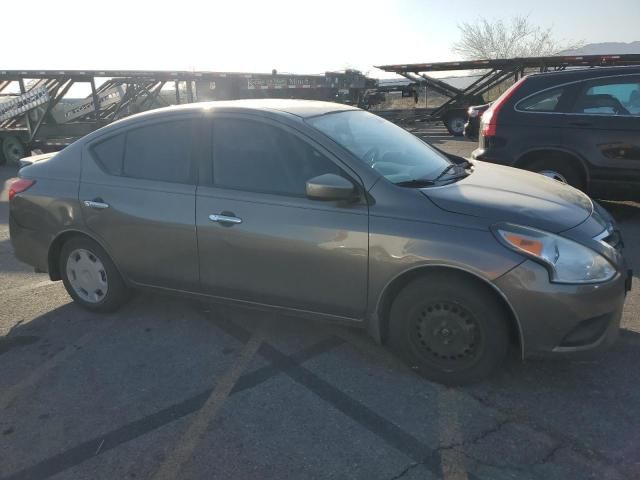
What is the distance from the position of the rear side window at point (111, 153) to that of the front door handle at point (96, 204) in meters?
0.22

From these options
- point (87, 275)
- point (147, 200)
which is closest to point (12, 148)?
point (87, 275)

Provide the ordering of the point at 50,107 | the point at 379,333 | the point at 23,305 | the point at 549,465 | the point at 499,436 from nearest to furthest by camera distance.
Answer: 1. the point at 549,465
2. the point at 499,436
3. the point at 379,333
4. the point at 23,305
5. the point at 50,107

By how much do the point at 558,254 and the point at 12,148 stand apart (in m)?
14.9

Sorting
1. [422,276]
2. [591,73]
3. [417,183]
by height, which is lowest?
[422,276]

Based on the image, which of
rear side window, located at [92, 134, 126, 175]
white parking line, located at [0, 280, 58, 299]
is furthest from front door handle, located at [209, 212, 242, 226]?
white parking line, located at [0, 280, 58, 299]

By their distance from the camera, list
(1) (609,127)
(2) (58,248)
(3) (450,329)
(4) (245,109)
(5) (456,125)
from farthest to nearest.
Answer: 1. (5) (456,125)
2. (1) (609,127)
3. (2) (58,248)
4. (4) (245,109)
5. (3) (450,329)

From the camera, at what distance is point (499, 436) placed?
2617 millimetres

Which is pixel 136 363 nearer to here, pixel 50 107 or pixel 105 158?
pixel 105 158

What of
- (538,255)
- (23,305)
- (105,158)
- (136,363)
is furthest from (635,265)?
(23,305)

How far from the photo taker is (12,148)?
46.2 feet

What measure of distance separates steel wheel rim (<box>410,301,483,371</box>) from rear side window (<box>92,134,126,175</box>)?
243cm

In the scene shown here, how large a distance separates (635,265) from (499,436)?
3.00m

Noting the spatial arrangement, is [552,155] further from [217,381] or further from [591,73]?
[217,381]

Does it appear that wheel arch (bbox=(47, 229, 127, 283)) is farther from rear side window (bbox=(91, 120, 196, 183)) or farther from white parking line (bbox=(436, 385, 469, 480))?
white parking line (bbox=(436, 385, 469, 480))
